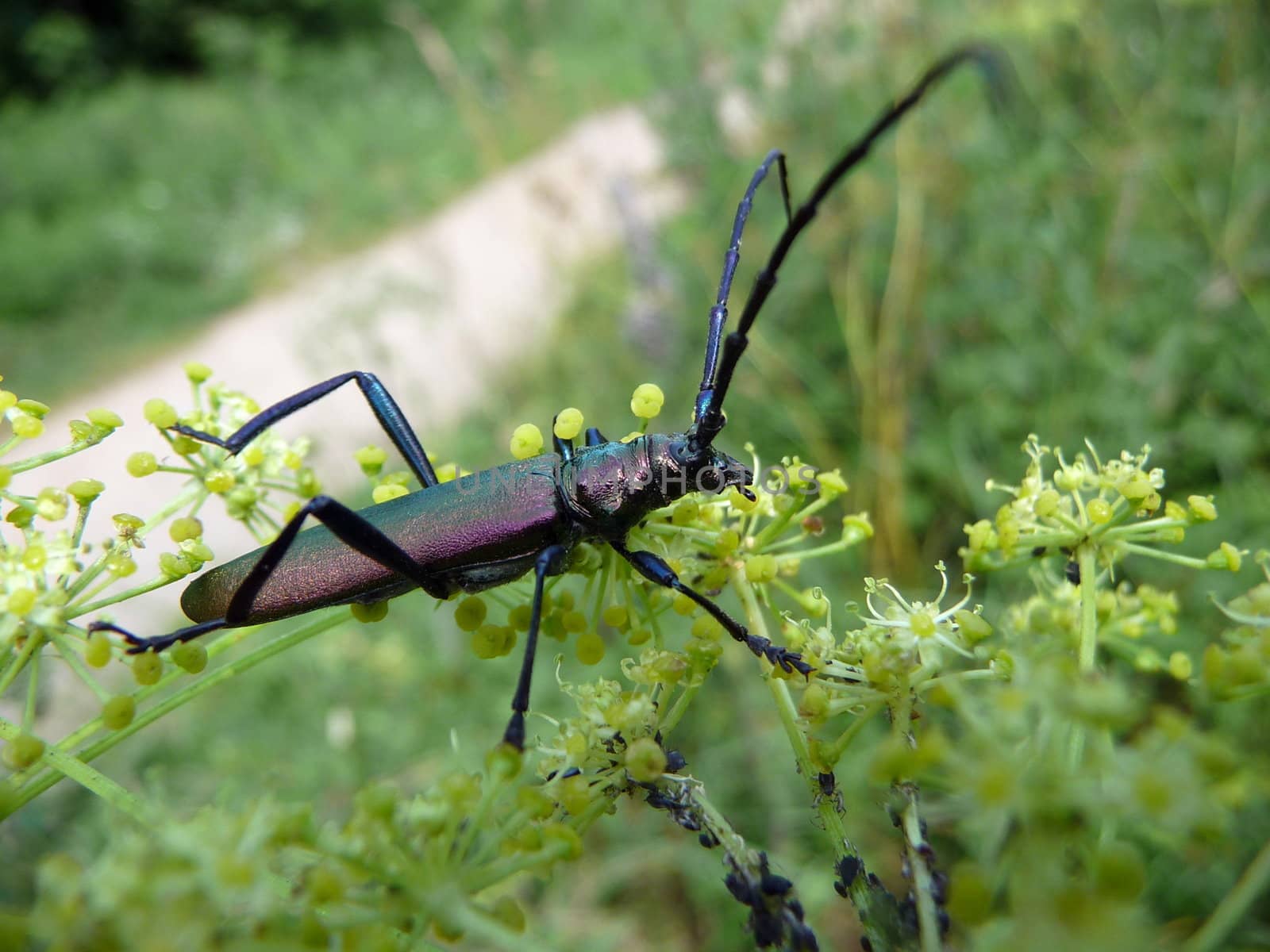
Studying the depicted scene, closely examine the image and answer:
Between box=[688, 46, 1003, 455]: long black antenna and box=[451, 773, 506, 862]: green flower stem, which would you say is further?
box=[688, 46, 1003, 455]: long black antenna

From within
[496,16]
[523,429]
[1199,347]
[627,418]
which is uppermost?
[496,16]

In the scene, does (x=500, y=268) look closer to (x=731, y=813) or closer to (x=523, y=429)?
(x=731, y=813)

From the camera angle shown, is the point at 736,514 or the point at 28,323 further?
the point at 28,323

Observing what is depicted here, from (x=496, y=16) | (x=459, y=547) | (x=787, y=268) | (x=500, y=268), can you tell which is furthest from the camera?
(x=496, y=16)

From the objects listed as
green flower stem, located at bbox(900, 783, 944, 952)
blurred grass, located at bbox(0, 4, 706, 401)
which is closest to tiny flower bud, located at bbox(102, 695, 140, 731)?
green flower stem, located at bbox(900, 783, 944, 952)

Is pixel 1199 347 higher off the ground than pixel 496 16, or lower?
lower

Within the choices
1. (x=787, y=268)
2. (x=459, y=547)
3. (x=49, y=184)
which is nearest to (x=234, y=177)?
(x=49, y=184)

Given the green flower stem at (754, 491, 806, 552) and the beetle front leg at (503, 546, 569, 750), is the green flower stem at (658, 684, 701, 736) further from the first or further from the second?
the green flower stem at (754, 491, 806, 552)
